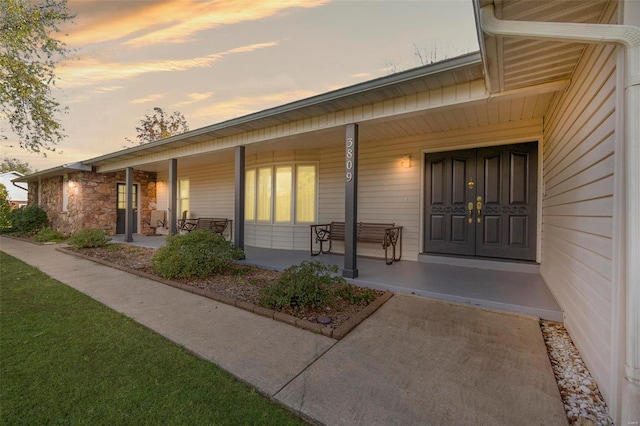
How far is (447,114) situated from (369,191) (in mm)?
2341

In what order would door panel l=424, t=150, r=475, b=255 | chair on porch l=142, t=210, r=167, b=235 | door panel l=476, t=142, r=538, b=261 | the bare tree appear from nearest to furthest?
door panel l=476, t=142, r=538, b=261
door panel l=424, t=150, r=475, b=255
chair on porch l=142, t=210, r=167, b=235
the bare tree

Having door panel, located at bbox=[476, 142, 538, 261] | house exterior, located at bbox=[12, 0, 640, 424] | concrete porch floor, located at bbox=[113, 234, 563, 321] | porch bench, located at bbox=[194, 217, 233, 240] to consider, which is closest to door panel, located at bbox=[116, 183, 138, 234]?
house exterior, located at bbox=[12, 0, 640, 424]

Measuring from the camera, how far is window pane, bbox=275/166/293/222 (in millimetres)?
7301

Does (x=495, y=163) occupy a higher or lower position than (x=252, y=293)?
higher

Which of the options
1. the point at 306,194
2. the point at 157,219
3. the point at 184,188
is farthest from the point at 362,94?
the point at 157,219

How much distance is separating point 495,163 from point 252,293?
457 centimetres

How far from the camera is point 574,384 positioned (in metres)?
1.95

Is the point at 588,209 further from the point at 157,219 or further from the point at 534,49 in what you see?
the point at 157,219

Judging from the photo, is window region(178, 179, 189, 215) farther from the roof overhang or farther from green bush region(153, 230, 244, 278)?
green bush region(153, 230, 244, 278)

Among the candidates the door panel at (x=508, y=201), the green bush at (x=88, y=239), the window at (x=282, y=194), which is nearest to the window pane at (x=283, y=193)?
the window at (x=282, y=194)

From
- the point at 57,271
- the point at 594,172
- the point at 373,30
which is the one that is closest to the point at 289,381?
the point at 594,172

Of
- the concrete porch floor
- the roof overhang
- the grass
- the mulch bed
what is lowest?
the grass

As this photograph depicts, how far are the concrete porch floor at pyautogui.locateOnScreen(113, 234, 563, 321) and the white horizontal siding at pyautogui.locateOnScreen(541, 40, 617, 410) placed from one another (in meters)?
0.27

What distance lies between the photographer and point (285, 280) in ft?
11.1
